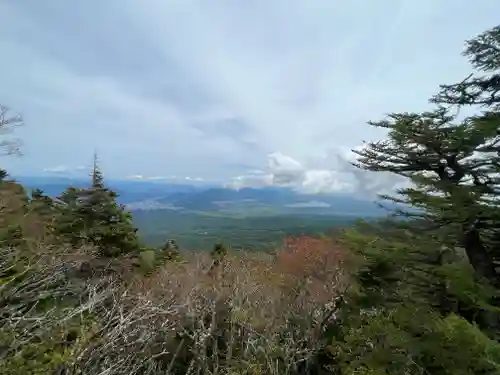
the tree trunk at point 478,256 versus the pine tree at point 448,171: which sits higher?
the pine tree at point 448,171

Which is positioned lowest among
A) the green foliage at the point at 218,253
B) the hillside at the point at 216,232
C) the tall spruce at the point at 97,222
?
the hillside at the point at 216,232

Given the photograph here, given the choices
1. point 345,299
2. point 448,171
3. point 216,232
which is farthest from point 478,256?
point 216,232

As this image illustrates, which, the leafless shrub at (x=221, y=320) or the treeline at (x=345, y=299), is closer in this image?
the treeline at (x=345, y=299)

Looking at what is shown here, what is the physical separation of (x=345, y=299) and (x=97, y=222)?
981cm

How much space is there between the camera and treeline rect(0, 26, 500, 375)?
4750 mm

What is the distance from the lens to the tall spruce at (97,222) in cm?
1449

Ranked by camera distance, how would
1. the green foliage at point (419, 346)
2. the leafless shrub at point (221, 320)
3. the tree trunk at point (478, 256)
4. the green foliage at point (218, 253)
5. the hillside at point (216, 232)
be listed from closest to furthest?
the green foliage at point (419, 346) < the tree trunk at point (478, 256) < the leafless shrub at point (221, 320) < the green foliage at point (218, 253) < the hillside at point (216, 232)

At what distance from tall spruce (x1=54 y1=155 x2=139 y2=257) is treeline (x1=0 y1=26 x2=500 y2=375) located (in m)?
1.66

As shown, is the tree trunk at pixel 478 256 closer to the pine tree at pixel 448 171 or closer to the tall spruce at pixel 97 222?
the pine tree at pixel 448 171

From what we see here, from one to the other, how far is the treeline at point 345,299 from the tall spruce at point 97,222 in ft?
5.43

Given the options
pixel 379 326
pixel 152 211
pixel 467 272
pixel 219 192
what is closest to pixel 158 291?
pixel 379 326

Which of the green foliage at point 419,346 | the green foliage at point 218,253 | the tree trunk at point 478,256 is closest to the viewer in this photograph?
the green foliage at point 419,346

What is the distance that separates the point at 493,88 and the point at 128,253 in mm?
13072

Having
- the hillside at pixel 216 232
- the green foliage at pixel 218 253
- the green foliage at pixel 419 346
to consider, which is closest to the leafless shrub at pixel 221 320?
the green foliage at pixel 218 253
